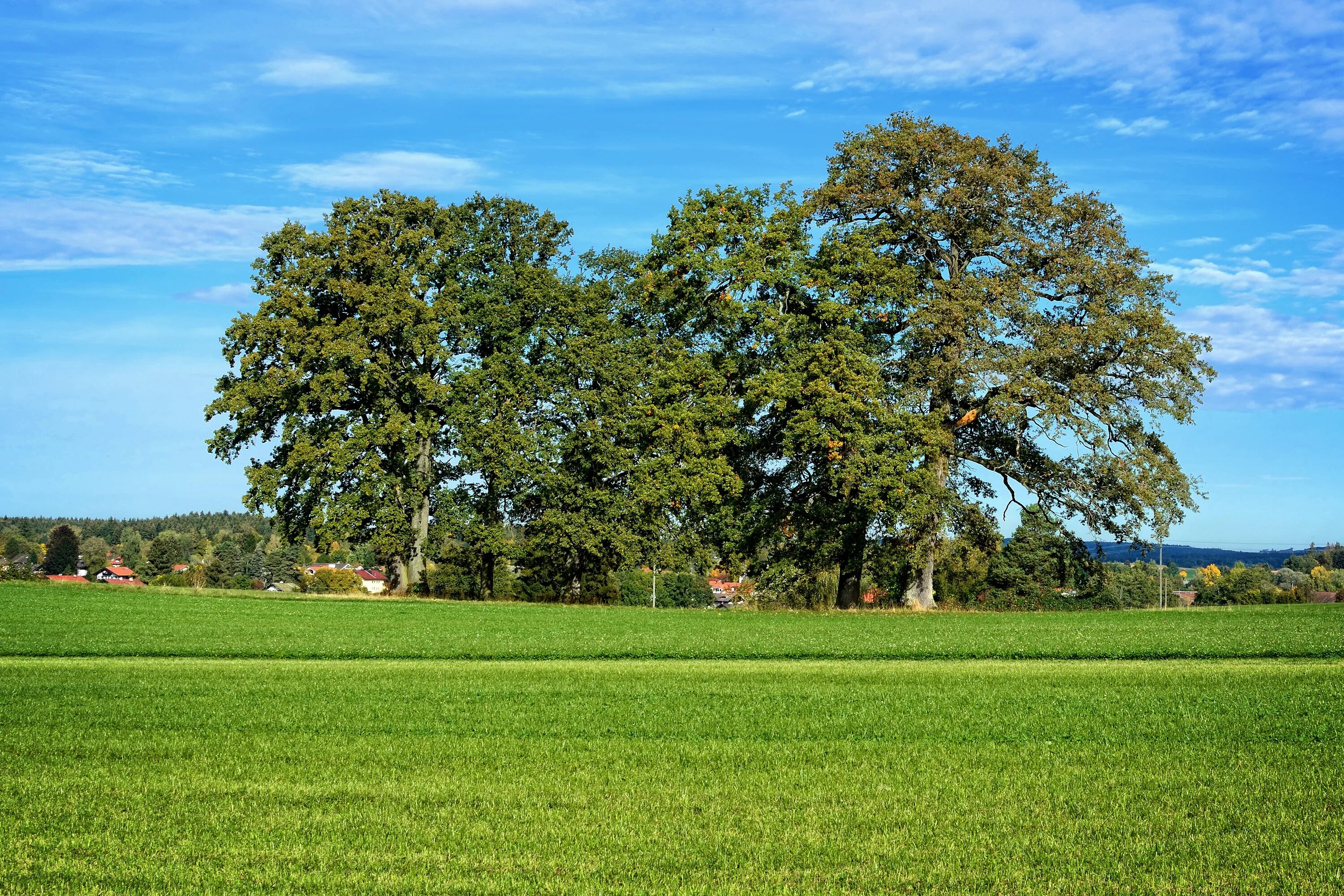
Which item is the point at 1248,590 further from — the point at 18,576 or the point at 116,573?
the point at 116,573

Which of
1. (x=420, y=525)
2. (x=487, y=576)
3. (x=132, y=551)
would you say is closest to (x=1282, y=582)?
(x=487, y=576)

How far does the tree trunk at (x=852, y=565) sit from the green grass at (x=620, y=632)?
10.8 ft

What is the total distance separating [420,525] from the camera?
4688 cm

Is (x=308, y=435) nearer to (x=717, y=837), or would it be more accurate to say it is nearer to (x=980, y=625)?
(x=980, y=625)

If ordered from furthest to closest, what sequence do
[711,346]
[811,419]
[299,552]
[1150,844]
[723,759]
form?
[299,552], [711,346], [811,419], [723,759], [1150,844]

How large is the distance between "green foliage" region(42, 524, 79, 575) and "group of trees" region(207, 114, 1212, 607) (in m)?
84.5

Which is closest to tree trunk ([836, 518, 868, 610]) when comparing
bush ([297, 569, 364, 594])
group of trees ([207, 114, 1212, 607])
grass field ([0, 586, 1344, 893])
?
group of trees ([207, 114, 1212, 607])

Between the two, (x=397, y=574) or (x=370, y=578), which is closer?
(x=397, y=574)

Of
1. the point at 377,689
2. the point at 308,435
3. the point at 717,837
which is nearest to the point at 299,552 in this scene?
the point at 308,435

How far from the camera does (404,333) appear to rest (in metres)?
44.2

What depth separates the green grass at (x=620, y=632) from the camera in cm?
2383

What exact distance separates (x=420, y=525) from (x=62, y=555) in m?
88.5

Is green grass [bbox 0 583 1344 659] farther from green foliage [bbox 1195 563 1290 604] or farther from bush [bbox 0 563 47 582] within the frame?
green foliage [bbox 1195 563 1290 604]

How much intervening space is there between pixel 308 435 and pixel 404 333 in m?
5.43
